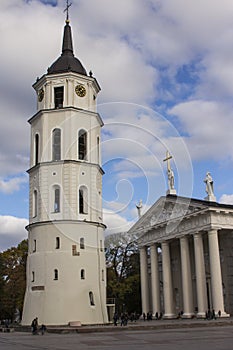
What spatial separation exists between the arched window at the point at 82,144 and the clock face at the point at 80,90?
4047 millimetres

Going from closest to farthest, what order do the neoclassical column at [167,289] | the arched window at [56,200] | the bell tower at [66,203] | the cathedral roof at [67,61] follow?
1. the bell tower at [66,203]
2. the arched window at [56,200]
3. the cathedral roof at [67,61]
4. the neoclassical column at [167,289]

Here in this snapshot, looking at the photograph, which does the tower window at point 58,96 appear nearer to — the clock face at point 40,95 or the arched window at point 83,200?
the clock face at point 40,95

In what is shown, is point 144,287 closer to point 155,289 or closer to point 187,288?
point 155,289

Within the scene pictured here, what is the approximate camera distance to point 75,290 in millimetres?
46781

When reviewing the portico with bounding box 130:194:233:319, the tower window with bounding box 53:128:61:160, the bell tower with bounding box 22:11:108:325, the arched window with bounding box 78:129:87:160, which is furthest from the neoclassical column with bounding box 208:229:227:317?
the tower window with bounding box 53:128:61:160

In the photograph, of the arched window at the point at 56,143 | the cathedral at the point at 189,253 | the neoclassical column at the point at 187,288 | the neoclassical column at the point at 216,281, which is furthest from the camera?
the neoclassical column at the point at 187,288

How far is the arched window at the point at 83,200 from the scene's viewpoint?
5022 cm

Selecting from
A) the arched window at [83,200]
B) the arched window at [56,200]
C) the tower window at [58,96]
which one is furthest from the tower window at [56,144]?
the arched window at [83,200]

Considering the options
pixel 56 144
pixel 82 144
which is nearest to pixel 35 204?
pixel 56 144

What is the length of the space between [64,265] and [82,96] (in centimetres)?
1812

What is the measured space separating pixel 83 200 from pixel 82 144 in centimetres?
614

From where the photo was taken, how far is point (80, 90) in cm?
5334

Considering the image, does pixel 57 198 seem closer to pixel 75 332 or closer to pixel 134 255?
pixel 75 332

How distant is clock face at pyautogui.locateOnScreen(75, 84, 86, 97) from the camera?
A: 174 feet
